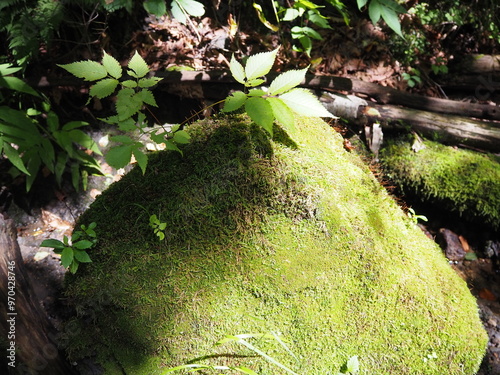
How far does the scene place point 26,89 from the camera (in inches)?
105

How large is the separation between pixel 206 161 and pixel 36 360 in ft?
4.71

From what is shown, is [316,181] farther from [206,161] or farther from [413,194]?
[413,194]

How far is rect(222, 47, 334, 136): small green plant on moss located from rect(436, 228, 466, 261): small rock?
1998 mm

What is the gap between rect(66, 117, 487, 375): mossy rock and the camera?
1.97 m

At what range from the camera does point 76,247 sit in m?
2.11

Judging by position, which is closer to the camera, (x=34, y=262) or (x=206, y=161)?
(x=206, y=161)

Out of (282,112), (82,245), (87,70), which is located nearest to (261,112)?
(282,112)

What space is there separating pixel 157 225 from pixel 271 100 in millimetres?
997

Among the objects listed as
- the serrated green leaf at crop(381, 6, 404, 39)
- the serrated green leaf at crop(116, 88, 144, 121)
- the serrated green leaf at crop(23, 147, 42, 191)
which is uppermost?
the serrated green leaf at crop(381, 6, 404, 39)

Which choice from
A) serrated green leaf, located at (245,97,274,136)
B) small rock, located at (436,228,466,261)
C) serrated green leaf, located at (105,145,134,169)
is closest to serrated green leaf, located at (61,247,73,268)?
serrated green leaf, located at (105,145,134,169)

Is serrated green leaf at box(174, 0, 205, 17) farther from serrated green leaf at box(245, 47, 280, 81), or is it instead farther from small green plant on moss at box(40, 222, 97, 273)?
small green plant on moss at box(40, 222, 97, 273)

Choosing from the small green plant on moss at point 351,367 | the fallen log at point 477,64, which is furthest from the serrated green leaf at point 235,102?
the fallen log at point 477,64

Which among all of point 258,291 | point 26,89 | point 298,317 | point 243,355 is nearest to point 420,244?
point 298,317

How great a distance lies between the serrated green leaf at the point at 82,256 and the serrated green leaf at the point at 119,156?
563mm
